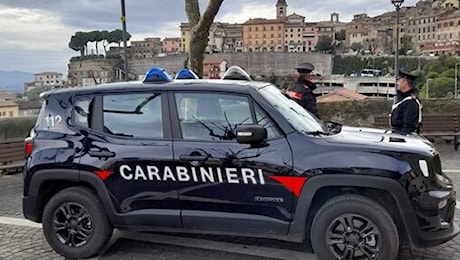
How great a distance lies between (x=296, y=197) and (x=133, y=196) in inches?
60.8

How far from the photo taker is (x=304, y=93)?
6.92 meters

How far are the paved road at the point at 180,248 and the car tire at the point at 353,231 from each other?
57 cm

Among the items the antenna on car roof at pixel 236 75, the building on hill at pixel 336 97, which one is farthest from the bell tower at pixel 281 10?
the antenna on car roof at pixel 236 75

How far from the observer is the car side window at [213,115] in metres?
4.19

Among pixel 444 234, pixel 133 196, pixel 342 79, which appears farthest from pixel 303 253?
pixel 342 79

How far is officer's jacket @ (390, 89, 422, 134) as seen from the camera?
20.6 feet

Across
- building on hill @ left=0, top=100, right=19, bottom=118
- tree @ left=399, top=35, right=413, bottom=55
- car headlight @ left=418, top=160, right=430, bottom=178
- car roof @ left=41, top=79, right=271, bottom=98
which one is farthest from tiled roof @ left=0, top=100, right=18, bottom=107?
tree @ left=399, top=35, right=413, bottom=55

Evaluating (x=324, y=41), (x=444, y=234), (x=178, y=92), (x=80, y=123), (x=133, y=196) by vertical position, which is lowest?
(x=444, y=234)

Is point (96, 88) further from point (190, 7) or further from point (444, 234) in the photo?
point (190, 7)

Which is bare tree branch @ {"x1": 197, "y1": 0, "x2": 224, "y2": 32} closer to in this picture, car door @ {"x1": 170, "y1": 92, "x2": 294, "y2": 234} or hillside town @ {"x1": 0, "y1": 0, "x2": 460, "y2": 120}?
car door @ {"x1": 170, "y1": 92, "x2": 294, "y2": 234}

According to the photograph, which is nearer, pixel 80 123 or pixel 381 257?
pixel 381 257

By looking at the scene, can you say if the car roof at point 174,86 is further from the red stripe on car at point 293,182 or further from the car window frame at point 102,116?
the red stripe on car at point 293,182

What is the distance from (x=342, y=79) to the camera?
84.7 m

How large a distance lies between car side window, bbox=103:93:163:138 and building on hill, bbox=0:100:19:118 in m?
7.45
